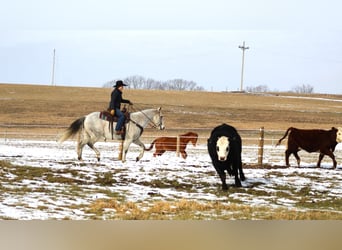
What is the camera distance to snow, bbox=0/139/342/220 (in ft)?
13.3

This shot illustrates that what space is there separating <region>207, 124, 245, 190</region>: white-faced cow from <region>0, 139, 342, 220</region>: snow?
152 millimetres

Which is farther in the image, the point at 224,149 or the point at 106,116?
the point at 106,116

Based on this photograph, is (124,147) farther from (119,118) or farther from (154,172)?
(154,172)

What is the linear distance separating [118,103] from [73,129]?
1.72ft

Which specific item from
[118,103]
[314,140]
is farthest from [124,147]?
[314,140]

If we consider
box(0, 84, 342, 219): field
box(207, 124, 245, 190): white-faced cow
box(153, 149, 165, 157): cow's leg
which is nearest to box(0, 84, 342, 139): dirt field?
box(0, 84, 342, 219): field

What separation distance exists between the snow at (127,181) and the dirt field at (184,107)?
1.45 feet

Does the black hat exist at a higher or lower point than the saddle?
higher

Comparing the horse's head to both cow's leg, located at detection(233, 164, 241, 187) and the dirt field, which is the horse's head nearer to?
the dirt field

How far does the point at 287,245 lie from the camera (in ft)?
11.5

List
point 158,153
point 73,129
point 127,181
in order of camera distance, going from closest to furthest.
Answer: point 127,181 → point 73,129 → point 158,153

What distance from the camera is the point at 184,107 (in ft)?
15.9

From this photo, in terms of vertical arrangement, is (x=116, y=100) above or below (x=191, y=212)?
above

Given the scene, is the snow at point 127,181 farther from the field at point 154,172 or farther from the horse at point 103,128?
the horse at point 103,128
